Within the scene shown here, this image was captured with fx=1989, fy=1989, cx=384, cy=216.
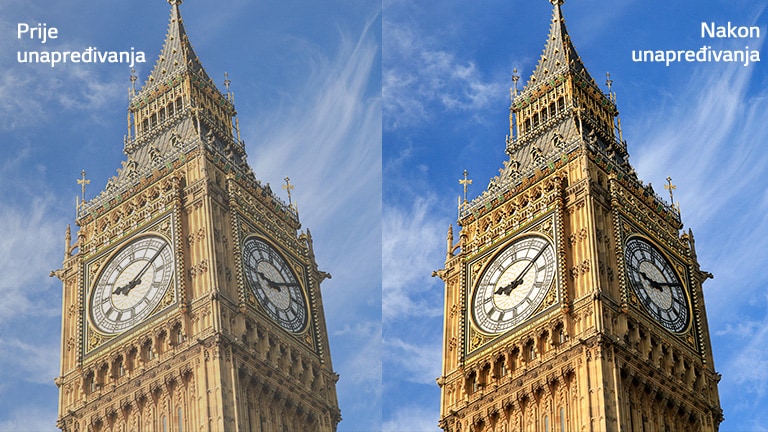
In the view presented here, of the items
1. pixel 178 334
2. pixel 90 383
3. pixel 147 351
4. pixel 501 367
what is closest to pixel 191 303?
pixel 178 334

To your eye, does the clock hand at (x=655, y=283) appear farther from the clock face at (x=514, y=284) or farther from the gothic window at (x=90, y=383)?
the gothic window at (x=90, y=383)

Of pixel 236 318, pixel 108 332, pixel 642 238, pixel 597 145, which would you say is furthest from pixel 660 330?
pixel 108 332

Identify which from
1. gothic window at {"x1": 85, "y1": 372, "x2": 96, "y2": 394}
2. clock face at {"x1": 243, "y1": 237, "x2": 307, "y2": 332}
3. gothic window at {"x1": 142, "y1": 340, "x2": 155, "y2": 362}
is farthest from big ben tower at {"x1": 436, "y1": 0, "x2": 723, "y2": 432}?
gothic window at {"x1": 85, "y1": 372, "x2": 96, "y2": 394}

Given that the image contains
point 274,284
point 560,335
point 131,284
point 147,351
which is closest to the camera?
point 560,335

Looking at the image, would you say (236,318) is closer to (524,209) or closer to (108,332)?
(108,332)

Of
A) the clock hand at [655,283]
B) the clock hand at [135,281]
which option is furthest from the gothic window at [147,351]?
the clock hand at [655,283]

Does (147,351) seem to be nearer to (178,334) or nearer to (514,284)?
(178,334)
